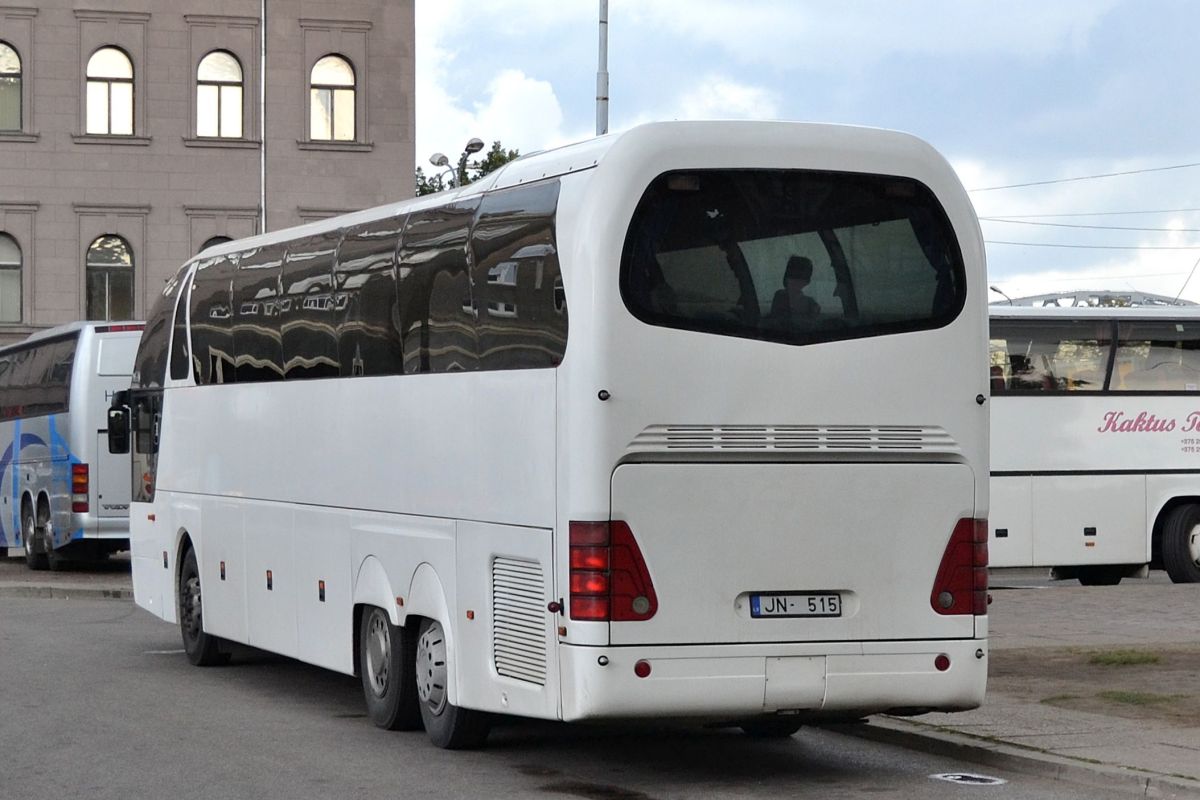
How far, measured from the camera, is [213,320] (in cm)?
1642

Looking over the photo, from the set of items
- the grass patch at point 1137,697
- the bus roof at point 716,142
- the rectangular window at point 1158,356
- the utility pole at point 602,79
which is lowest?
the grass patch at point 1137,697

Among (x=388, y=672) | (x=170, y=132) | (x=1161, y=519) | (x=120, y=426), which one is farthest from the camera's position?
(x=170, y=132)

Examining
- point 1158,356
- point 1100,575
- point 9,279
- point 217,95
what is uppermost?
point 217,95

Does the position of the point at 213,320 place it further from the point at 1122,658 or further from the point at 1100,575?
the point at 1100,575

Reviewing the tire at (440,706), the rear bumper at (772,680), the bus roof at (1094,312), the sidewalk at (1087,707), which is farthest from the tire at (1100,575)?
the rear bumper at (772,680)

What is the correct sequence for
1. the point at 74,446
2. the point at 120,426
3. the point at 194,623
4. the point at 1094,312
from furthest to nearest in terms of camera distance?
the point at 74,446 → the point at 1094,312 → the point at 120,426 → the point at 194,623

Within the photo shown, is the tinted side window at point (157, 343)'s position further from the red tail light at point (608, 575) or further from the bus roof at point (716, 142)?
the red tail light at point (608, 575)

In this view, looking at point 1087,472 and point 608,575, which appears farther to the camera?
point 1087,472

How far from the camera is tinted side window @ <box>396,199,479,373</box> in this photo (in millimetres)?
11523

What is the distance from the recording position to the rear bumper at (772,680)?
9.91 meters

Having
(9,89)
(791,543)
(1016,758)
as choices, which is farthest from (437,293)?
(9,89)

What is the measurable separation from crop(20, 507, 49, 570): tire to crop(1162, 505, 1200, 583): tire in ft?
52.5

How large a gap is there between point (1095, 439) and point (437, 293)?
1580 centimetres

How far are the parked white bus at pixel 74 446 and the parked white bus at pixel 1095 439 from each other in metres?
12.2
